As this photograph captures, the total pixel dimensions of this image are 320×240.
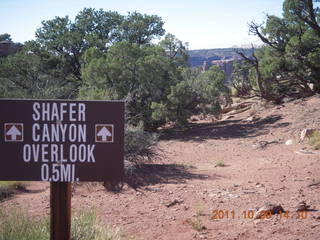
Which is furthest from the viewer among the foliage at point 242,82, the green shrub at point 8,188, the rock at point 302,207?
the foliage at point 242,82

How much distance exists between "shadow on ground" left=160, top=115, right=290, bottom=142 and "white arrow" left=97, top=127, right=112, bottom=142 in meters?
13.4

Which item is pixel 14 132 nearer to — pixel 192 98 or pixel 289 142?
pixel 289 142

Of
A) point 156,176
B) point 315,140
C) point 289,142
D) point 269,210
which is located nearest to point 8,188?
point 156,176

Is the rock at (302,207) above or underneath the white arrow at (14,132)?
underneath

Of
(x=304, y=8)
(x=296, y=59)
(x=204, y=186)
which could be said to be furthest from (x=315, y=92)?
(x=204, y=186)

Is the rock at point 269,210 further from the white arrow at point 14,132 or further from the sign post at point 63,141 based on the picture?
the white arrow at point 14,132

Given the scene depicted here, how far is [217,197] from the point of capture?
7.09 metres

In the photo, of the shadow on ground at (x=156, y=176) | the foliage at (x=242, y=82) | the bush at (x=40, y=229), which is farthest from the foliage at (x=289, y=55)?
the bush at (x=40, y=229)

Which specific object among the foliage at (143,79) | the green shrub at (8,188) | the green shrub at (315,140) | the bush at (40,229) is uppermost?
the foliage at (143,79)

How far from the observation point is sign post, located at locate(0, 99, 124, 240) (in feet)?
11.7

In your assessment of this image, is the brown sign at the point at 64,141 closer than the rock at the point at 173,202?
Yes

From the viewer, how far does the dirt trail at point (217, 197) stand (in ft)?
17.7

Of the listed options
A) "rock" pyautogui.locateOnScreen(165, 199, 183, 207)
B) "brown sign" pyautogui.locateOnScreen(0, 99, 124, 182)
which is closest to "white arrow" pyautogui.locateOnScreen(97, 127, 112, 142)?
"brown sign" pyautogui.locateOnScreen(0, 99, 124, 182)
